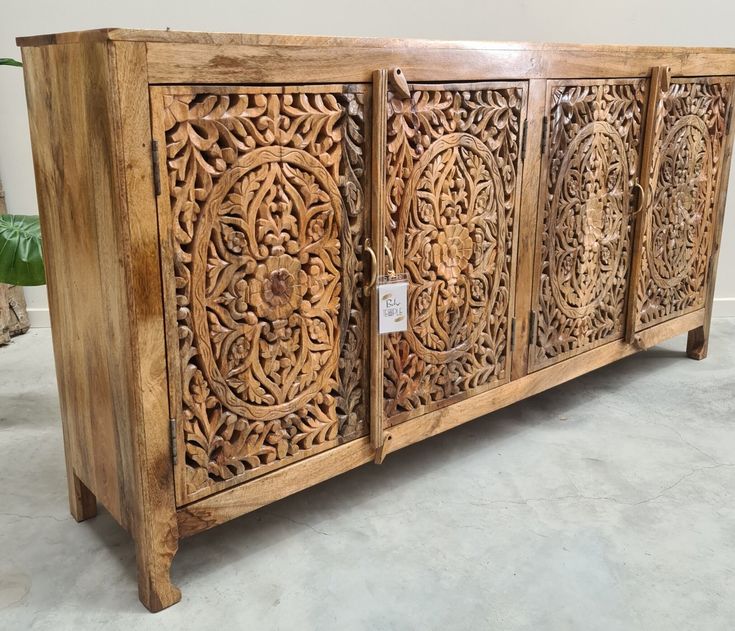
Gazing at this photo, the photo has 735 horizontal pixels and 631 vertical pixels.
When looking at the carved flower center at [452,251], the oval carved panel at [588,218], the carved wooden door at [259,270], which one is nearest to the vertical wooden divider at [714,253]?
the oval carved panel at [588,218]

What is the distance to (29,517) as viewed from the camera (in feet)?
6.82

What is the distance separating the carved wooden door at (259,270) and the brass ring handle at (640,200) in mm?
1215

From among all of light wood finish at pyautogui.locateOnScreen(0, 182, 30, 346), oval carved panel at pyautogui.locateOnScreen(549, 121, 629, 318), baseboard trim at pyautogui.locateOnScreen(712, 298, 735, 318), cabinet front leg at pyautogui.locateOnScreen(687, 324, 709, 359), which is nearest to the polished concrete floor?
oval carved panel at pyautogui.locateOnScreen(549, 121, 629, 318)

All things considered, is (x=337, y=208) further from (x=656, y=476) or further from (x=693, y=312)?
(x=693, y=312)

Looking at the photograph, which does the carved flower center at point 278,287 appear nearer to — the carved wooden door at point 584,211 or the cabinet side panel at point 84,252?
the cabinet side panel at point 84,252

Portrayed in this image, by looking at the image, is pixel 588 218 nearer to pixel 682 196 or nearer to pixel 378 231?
pixel 682 196

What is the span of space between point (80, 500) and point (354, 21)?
2.34 metres

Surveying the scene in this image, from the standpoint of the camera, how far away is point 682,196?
2902 millimetres

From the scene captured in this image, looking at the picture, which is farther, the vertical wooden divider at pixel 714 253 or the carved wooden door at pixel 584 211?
the vertical wooden divider at pixel 714 253

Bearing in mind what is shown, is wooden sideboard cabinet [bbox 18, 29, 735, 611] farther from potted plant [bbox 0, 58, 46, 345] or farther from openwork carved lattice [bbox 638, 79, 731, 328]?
potted plant [bbox 0, 58, 46, 345]

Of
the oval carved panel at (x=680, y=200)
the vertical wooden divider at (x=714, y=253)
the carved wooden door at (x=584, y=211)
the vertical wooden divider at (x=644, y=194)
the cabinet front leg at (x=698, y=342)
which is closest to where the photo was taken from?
the carved wooden door at (x=584, y=211)

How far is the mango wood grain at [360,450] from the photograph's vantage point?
177cm

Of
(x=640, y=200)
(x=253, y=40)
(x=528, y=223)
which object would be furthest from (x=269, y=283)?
(x=640, y=200)

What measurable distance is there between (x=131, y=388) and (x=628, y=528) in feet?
4.24
